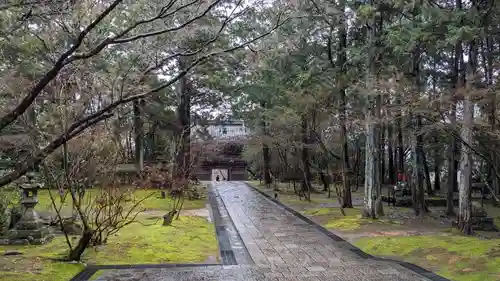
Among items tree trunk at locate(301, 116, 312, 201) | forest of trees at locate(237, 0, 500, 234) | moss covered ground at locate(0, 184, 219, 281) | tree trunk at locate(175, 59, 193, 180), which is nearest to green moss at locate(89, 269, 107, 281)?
moss covered ground at locate(0, 184, 219, 281)

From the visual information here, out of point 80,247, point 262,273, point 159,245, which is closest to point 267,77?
point 159,245

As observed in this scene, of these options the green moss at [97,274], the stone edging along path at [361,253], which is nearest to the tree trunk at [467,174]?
the stone edging along path at [361,253]

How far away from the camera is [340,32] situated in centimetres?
1622

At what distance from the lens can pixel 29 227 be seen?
1003cm

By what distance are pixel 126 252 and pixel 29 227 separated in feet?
8.59

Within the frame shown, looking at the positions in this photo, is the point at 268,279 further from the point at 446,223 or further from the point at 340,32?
the point at 340,32

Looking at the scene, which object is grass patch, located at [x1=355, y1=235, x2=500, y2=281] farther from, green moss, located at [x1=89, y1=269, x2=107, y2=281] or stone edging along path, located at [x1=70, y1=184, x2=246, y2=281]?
green moss, located at [x1=89, y1=269, x2=107, y2=281]

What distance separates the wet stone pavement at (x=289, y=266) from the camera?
726cm

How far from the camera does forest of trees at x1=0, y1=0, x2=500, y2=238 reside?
5.79 m

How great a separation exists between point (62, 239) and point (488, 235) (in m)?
10.0

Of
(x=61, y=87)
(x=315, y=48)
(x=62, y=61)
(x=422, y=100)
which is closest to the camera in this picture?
(x=62, y=61)

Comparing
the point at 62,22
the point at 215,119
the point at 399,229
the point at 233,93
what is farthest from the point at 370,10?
the point at 215,119

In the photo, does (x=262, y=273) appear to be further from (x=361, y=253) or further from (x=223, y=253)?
(x=361, y=253)

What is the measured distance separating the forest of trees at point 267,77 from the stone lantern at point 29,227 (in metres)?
1.07
